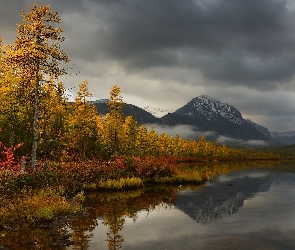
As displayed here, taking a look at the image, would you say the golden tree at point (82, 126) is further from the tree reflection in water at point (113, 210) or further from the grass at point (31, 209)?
the grass at point (31, 209)

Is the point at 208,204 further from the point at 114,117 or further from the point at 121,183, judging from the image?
the point at 114,117

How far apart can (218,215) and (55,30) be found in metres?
19.5

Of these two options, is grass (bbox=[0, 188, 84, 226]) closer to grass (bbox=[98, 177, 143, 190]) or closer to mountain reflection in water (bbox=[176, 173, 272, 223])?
mountain reflection in water (bbox=[176, 173, 272, 223])

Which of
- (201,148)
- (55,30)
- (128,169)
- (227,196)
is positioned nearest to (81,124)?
(128,169)

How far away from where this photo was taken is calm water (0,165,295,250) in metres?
13.0

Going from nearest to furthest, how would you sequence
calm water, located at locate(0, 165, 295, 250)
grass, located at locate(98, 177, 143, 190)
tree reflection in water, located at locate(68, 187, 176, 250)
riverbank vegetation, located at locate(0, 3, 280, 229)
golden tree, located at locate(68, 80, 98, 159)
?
calm water, located at locate(0, 165, 295, 250)
tree reflection in water, located at locate(68, 187, 176, 250)
riverbank vegetation, located at locate(0, 3, 280, 229)
grass, located at locate(98, 177, 143, 190)
golden tree, located at locate(68, 80, 98, 159)

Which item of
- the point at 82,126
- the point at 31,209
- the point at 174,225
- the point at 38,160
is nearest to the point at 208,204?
the point at 174,225

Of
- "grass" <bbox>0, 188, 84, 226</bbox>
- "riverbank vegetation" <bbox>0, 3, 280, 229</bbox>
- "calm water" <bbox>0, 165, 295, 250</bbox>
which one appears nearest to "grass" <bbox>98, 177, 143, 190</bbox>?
"riverbank vegetation" <bbox>0, 3, 280, 229</bbox>

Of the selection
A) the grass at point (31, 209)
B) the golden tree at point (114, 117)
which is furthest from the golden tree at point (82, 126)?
the grass at point (31, 209)

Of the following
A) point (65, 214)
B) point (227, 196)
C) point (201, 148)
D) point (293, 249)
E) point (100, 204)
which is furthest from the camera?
point (201, 148)

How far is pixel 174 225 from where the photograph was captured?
16531 millimetres

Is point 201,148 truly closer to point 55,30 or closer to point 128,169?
point 128,169

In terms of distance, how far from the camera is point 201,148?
143 meters

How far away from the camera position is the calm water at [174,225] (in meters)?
13.0
